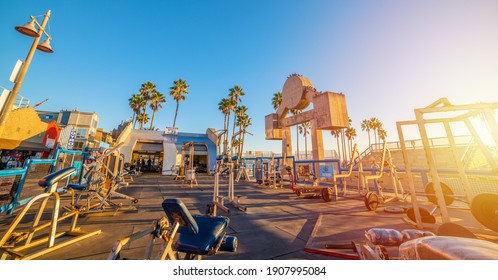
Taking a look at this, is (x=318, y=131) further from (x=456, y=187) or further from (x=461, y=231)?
(x=461, y=231)

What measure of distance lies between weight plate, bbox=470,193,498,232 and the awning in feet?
78.7

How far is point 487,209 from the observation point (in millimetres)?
2916

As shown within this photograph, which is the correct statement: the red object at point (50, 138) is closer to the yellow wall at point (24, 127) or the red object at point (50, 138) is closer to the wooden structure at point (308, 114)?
the yellow wall at point (24, 127)

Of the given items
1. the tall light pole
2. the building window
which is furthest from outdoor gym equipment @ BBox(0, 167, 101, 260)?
the building window

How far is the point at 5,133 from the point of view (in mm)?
12500

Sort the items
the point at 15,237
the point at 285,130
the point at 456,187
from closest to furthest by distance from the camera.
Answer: the point at 15,237 < the point at 456,187 < the point at 285,130

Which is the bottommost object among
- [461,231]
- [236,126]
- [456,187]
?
[461,231]

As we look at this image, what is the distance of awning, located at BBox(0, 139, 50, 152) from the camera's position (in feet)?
41.7

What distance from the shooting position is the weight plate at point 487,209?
2854mm

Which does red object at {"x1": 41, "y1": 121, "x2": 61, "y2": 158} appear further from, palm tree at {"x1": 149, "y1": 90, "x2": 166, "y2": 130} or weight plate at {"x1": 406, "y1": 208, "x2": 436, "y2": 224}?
weight plate at {"x1": 406, "y1": 208, "x2": 436, "y2": 224}

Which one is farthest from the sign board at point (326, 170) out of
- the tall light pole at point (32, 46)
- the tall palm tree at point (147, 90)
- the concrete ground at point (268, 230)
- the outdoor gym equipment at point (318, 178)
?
the tall palm tree at point (147, 90)

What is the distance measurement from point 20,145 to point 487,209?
26.4 meters
